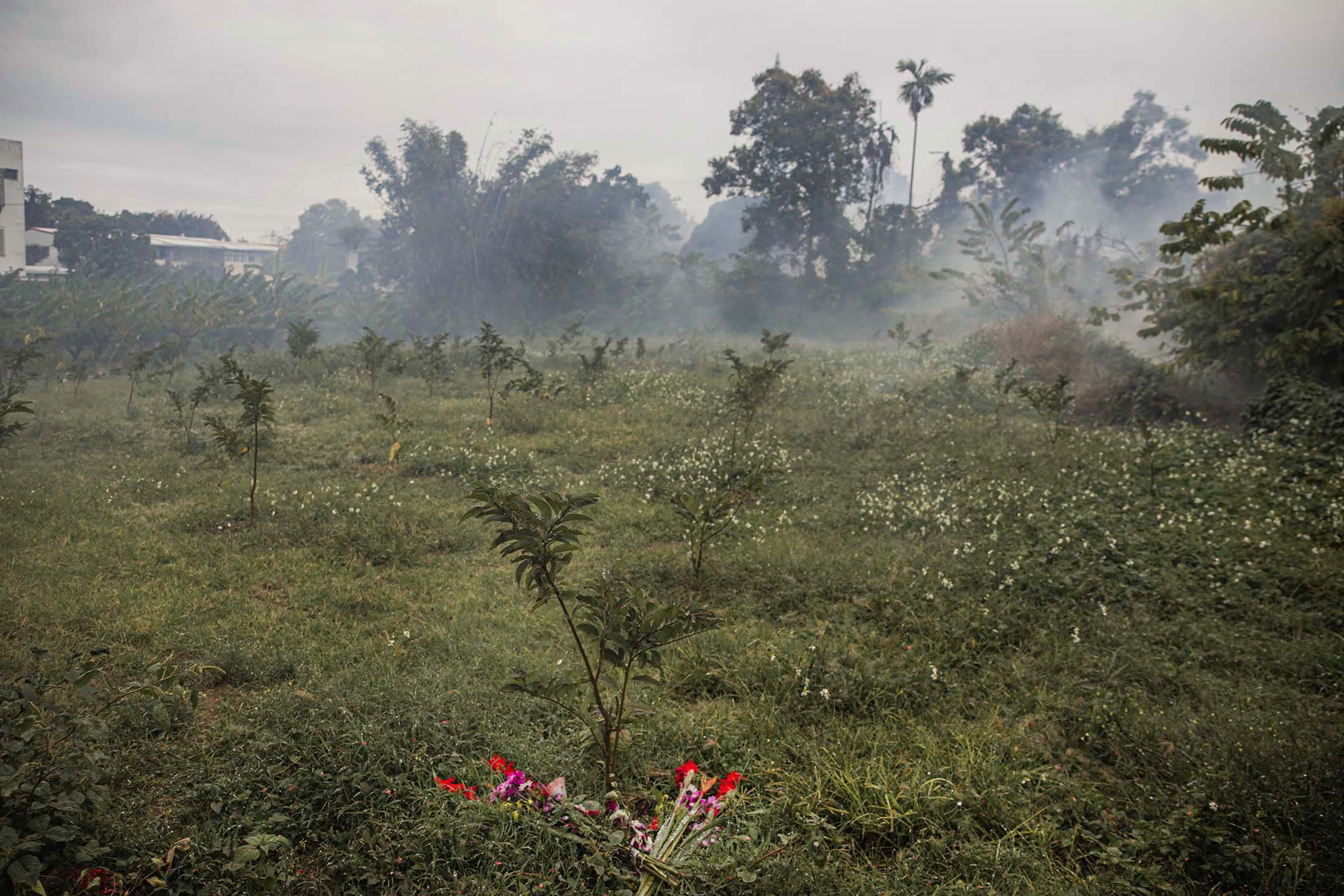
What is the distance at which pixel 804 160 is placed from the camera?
95.3 feet

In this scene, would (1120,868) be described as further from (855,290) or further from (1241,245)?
(855,290)

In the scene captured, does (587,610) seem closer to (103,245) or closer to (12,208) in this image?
(12,208)

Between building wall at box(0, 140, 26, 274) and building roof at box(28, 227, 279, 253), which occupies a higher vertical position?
building roof at box(28, 227, 279, 253)

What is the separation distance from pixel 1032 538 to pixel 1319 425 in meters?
4.74

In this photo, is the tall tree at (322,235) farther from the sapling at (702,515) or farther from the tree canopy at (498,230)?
the sapling at (702,515)

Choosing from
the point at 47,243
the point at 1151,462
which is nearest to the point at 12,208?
the point at 47,243

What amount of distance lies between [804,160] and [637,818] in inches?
1184

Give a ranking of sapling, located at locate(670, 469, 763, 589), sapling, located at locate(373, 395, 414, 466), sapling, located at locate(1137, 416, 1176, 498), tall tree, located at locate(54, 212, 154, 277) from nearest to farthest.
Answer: sapling, located at locate(670, 469, 763, 589) < sapling, located at locate(1137, 416, 1176, 498) < sapling, located at locate(373, 395, 414, 466) < tall tree, located at locate(54, 212, 154, 277)

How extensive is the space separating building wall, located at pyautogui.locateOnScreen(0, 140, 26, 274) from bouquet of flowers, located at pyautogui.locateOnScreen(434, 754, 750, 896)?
11.9m

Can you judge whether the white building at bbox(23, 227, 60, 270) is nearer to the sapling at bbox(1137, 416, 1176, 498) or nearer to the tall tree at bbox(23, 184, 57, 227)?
the tall tree at bbox(23, 184, 57, 227)

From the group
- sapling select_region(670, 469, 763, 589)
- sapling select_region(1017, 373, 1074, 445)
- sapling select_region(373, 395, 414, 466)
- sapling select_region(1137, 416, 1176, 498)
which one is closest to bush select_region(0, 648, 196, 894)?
sapling select_region(670, 469, 763, 589)

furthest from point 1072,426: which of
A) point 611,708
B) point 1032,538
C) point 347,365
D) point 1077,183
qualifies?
point 1077,183

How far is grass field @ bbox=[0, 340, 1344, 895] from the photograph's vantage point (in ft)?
9.02

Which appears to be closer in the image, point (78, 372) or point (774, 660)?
point (774, 660)
